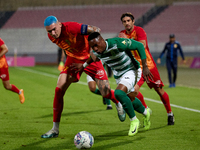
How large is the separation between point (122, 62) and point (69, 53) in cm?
102

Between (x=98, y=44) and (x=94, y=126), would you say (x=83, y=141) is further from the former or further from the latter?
(x=94, y=126)

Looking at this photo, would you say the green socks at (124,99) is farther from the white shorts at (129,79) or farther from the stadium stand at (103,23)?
the stadium stand at (103,23)

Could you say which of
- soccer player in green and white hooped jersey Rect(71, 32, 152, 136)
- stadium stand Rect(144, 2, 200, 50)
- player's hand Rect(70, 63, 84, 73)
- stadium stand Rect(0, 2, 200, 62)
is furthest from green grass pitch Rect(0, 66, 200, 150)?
stadium stand Rect(144, 2, 200, 50)

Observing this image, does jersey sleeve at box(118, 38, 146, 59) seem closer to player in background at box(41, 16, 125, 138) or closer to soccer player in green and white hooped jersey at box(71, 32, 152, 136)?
soccer player in green and white hooped jersey at box(71, 32, 152, 136)

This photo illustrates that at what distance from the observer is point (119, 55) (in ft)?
17.0

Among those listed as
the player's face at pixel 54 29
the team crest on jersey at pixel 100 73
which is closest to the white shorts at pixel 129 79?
the team crest on jersey at pixel 100 73

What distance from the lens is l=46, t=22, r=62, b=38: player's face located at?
510 centimetres

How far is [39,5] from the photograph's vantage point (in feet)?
138

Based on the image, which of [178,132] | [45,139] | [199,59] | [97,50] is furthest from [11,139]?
[199,59]

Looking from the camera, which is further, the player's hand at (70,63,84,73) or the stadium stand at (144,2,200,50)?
the stadium stand at (144,2,200,50)

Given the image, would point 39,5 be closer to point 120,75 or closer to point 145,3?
point 145,3

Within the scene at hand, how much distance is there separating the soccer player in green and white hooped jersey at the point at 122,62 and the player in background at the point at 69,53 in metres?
0.21

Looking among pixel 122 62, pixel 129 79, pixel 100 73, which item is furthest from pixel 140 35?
pixel 129 79

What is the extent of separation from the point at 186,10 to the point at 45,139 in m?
36.2
